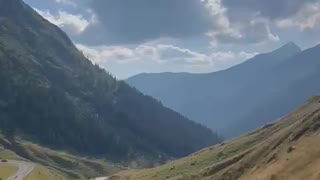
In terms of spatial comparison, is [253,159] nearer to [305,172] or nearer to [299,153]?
[299,153]

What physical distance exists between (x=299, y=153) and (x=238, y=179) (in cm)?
2118

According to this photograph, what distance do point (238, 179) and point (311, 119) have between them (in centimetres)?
2713

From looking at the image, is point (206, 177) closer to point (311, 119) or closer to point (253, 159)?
point (253, 159)

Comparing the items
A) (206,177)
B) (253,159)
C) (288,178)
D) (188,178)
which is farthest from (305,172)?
(188,178)

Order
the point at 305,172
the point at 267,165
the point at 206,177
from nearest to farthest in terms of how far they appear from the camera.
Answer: the point at 305,172 < the point at 267,165 < the point at 206,177

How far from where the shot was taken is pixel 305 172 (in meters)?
106

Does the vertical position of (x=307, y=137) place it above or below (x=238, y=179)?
above

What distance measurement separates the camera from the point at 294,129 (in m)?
150

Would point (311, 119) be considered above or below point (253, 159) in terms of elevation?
above

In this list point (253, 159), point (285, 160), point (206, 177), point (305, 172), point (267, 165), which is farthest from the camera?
point (206, 177)

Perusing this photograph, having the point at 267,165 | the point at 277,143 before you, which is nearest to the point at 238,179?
the point at 267,165

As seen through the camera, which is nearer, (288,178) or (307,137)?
(288,178)

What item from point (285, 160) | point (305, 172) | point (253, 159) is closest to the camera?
point (305, 172)

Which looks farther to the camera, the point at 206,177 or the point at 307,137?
the point at 206,177
